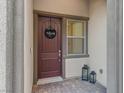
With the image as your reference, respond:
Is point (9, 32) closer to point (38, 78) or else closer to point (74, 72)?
point (38, 78)

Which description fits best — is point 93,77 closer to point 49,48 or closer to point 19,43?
point 49,48

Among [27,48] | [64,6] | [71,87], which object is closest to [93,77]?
[71,87]

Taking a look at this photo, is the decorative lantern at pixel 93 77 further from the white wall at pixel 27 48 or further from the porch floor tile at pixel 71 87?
the white wall at pixel 27 48

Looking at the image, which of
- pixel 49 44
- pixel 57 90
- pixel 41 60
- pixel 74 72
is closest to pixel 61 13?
pixel 49 44

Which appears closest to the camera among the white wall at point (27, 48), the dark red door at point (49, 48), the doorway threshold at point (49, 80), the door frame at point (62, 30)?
the white wall at point (27, 48)

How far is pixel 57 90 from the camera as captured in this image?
11.7ft

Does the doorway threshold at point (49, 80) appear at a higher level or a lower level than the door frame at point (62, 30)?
lower

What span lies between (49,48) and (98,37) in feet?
5.46

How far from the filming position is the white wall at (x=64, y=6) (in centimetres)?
414

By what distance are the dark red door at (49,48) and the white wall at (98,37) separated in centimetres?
117

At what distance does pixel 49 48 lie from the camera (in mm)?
4480

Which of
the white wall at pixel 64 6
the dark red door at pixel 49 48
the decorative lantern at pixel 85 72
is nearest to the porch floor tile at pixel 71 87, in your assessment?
the decorative lantern at pixel 85 72

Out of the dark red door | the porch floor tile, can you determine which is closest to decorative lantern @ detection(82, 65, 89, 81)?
the porch floor tile
